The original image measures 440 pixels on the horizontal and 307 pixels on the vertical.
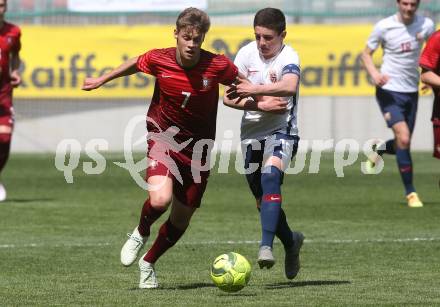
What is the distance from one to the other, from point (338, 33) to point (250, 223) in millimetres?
11077

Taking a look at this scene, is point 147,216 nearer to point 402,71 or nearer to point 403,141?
point 403,141

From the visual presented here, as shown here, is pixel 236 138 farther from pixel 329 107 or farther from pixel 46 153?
pixel 46 153

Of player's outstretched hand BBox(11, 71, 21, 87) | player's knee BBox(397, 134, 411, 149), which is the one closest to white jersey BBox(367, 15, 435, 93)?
player's knee BBox(397, 134, 411, 149)

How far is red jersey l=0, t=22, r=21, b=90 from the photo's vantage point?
1549 centimetres

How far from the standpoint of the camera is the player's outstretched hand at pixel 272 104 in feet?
29.6

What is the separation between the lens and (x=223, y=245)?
1121 cm

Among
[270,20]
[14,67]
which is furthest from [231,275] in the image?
[14,67]

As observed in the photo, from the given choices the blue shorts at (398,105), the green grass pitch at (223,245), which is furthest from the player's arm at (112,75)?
the blue shorts at (398,105)

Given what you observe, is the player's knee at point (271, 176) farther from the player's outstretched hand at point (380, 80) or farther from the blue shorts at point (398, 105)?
the blue shorts at point (398, 105)

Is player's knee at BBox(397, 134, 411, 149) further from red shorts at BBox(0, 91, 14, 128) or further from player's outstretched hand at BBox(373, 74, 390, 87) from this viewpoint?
red shorts at BBox(0, 91, 14, 128)

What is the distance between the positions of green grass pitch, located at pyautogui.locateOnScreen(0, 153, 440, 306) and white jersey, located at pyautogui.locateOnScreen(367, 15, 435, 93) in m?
1.47

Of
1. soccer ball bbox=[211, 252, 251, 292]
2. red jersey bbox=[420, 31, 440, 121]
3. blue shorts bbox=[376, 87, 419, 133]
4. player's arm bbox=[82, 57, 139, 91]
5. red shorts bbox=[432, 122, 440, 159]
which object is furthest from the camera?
blue shorts bbox=[376, 87, 419, 133]

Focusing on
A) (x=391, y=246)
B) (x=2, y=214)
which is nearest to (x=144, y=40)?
(x=2, y=214)

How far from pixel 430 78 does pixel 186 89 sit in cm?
447
